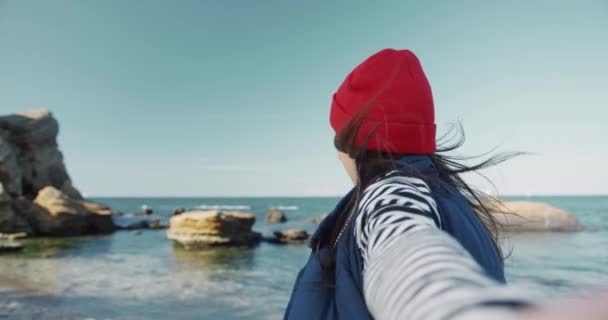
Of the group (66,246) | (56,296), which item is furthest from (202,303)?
(66,246)

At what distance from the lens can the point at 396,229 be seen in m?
0.65

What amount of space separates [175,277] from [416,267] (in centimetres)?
1238

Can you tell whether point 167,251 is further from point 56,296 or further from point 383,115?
point 383,115

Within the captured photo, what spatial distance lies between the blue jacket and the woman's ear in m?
0.18

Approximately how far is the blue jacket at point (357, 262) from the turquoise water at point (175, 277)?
24.6 feet

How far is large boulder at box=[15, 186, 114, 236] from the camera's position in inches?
848

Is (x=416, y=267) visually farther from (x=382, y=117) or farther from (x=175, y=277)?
(x=175, y=277)

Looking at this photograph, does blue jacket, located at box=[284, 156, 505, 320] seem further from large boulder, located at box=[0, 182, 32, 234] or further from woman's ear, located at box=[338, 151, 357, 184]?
large boulder, located at box=[0, 182, 32, 234]

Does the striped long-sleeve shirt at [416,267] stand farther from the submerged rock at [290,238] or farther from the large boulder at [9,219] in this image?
the large boulder at [9,219]

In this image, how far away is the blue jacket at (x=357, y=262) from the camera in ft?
2.76

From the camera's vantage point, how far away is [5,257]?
1416cm

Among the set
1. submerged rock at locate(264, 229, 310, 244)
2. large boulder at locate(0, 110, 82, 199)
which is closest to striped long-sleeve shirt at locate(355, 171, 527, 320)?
submerged rock at locate(264, 229, 310, 244)

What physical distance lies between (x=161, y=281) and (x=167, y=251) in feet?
21.4

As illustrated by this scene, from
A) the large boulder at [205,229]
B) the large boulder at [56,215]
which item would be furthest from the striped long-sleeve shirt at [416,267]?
the large boulder at [56,215]
